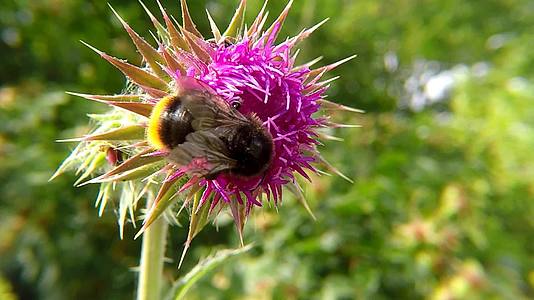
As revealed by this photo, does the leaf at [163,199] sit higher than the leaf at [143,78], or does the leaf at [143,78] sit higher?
the leaf at [143,78]

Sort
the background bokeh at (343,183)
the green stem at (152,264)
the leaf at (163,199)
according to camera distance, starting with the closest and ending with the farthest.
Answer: the leaf at (163,199) → the green stem at (152,264) → the background bokeh at (343,183)

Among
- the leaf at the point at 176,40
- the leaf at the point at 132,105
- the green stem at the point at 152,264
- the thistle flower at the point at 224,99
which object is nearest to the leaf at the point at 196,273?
the green stem at the point at 152,264

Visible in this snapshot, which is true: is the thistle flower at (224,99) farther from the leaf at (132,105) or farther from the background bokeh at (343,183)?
the background bokeh at (343,183)

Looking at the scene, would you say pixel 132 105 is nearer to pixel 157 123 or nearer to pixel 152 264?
pixel 157 123

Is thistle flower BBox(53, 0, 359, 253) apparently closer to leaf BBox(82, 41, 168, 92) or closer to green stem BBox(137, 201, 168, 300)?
leaf BBox(82, 41, 168, 92)

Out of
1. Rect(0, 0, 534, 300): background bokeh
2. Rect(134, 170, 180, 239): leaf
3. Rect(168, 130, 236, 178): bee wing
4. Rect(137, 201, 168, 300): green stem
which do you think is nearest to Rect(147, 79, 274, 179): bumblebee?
Rect(168, 130, 236, 178): bee wing

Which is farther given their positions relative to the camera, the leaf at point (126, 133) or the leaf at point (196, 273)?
the leaf at point (196, 273)

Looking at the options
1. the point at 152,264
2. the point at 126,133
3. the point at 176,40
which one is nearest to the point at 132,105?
the point at 126,133
